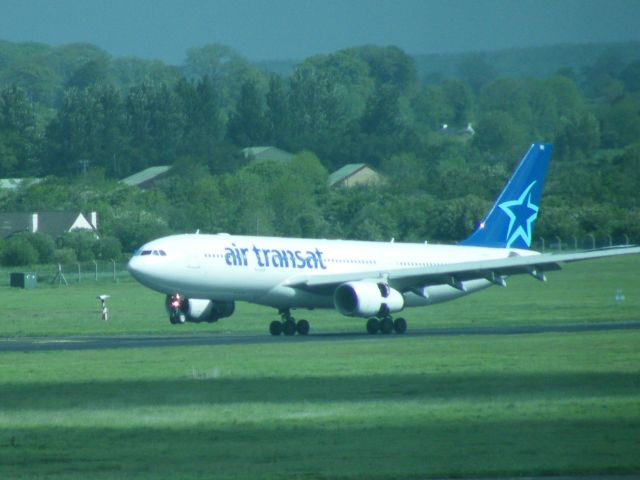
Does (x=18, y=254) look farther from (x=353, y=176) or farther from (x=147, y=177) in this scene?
(x=147, y=177)

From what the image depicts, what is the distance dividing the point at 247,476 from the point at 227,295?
27763mm

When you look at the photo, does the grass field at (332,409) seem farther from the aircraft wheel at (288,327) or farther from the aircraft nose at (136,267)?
the aircraft nose at (136,267)

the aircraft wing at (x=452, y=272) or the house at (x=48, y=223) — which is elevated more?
the house at (x=48, y=223)

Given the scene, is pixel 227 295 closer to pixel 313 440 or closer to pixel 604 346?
pixel 604 346

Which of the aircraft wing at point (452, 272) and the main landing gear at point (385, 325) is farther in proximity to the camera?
the main landing gear at point (385, 325)

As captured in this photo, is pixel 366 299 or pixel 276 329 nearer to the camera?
pixel 366 299

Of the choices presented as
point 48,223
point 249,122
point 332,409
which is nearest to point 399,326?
point 332,409

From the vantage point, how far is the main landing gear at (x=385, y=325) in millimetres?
46500

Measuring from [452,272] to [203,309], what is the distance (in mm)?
7769

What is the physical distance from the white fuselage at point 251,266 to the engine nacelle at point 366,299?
0.81 metres

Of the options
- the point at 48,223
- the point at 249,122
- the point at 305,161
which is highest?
the point at 249,122

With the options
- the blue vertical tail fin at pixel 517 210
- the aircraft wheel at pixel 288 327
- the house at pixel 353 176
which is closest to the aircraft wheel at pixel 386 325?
the aircraft wheel at pixel 288 327

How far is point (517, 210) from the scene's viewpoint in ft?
178

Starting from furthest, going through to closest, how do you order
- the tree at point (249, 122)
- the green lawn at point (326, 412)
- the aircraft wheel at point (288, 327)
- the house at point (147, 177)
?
1. the tree at point (249, 122)
2. the house at point (147, 177)
3. the aircraft wheel at point (288, 327)
4. the green lawn at point (326, 412)
